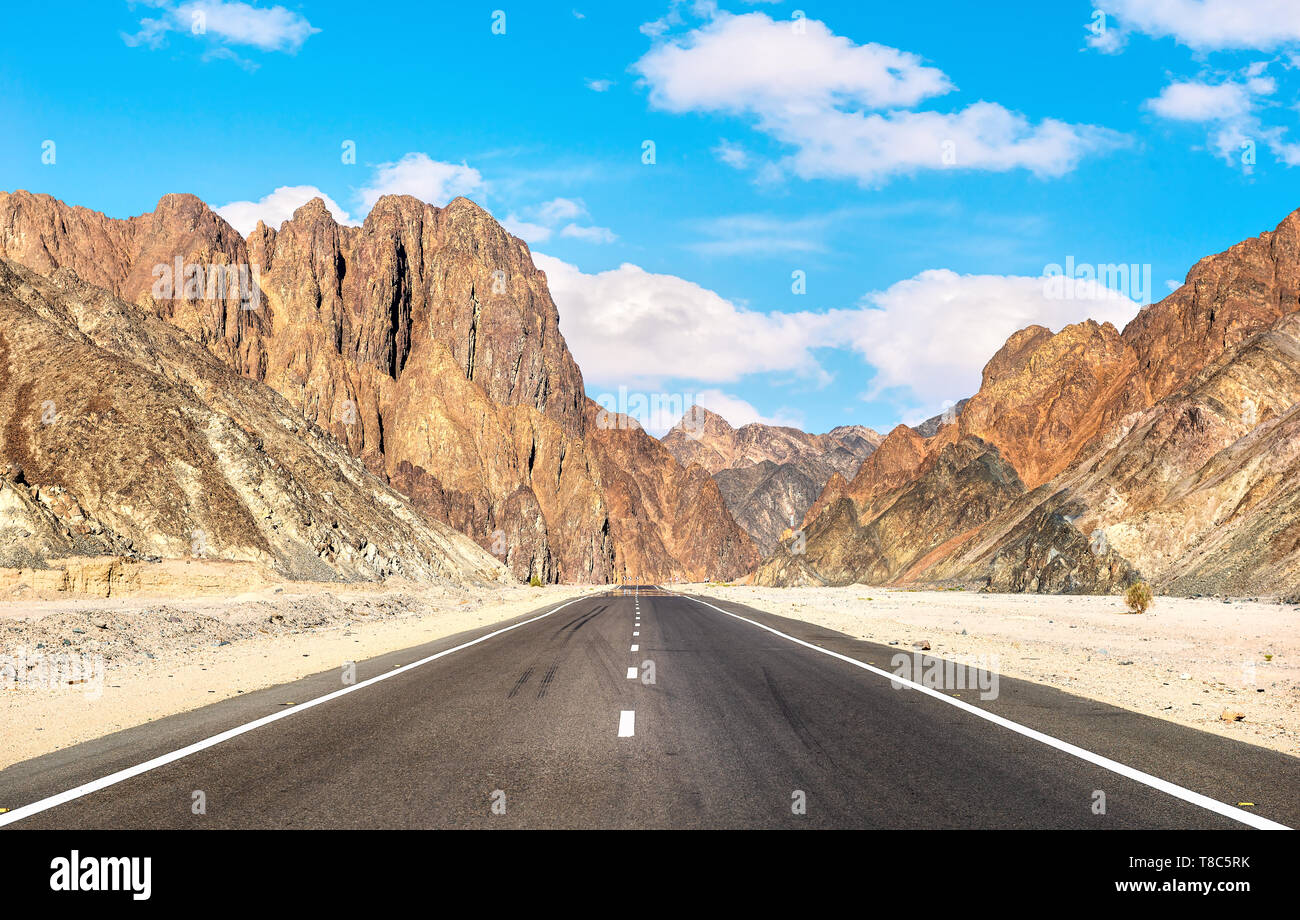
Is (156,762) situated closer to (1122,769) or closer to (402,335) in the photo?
(1122,769)

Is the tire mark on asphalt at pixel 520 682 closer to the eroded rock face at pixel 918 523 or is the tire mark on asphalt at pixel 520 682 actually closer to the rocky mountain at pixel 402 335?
the eroded rock face at pixel 918 523

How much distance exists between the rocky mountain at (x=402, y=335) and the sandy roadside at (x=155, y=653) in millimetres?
103856

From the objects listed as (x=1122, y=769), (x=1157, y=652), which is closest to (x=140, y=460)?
(x=1157, y=652)

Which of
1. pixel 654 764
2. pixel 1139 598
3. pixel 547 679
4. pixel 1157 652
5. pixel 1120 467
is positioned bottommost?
pixel 1139 598

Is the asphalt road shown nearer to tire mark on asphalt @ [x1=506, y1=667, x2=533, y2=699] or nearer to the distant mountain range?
tire mark on asphalt @ [x1=506, y1=667, x2=533, y2=699]

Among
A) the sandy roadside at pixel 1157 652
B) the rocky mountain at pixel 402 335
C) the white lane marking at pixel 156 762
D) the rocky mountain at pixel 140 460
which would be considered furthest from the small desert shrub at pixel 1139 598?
the rocky mountain at pixel 402 335

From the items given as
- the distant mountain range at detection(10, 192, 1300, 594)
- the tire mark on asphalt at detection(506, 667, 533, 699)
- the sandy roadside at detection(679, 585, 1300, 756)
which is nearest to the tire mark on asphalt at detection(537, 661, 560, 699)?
the tire mark on asphalt at detection(506, 667, 533, 699)

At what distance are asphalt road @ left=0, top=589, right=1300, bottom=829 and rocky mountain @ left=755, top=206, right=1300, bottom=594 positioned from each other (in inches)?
1671

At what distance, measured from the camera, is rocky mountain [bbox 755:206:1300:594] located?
183 ft

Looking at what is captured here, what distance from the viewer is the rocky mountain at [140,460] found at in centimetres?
4388

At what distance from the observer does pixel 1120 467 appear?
244 feet

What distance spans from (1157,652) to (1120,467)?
60.8 metres
